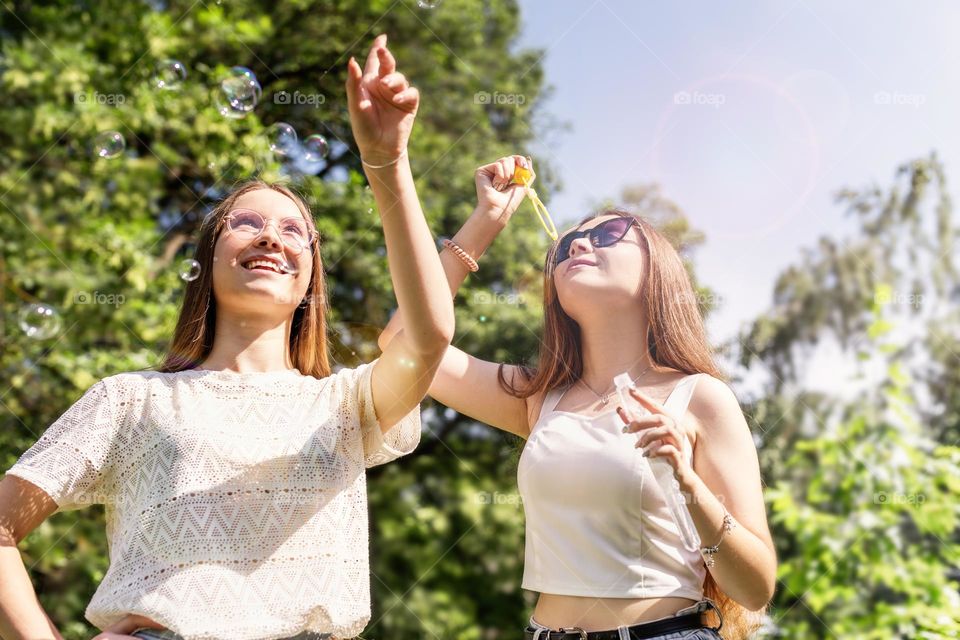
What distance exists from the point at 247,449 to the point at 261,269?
1.19 ft

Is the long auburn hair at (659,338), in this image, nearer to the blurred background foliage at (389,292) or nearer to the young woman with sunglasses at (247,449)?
the young woman with sunglasses at (247,449)

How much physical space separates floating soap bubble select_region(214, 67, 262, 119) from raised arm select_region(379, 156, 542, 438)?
98cm

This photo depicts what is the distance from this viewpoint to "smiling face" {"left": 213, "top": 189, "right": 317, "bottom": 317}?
6.05ft

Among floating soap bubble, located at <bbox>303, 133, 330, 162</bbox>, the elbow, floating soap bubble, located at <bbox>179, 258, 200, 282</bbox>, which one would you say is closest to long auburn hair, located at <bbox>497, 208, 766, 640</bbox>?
the elbow

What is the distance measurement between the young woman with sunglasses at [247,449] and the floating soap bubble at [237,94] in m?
0.99

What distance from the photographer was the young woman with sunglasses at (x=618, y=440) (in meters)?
1.75

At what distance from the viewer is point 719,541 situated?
1712 millimetres

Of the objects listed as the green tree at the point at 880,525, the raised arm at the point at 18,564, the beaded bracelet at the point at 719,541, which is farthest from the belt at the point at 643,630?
the green tree at the point at 880,525

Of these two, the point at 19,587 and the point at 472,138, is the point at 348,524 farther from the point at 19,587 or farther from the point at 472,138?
the point at 472,138

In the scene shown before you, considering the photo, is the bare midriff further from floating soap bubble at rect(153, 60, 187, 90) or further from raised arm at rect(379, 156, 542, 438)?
floating soap bubble at rect(153, 60, 187, 90)

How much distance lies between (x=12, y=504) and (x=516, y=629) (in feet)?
20.6

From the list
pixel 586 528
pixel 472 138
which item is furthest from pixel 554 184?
pixel 586 528

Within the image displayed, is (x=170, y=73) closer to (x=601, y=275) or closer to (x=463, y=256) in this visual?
(x=463, y=256)

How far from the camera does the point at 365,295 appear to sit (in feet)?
21.2
